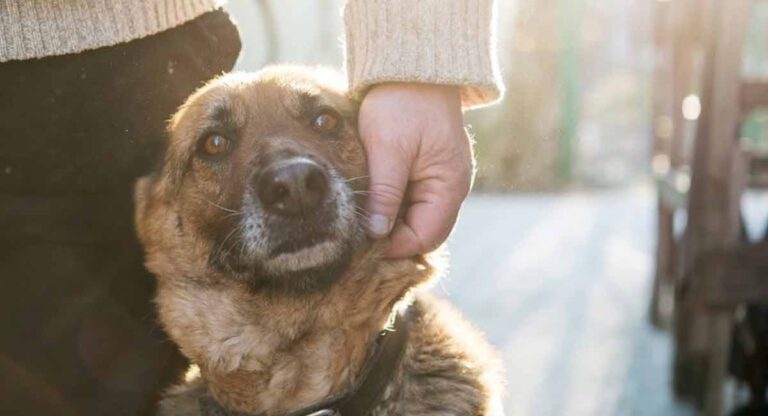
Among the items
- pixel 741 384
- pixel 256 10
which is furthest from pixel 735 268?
pixel 256 10

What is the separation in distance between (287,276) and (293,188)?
0.78ft

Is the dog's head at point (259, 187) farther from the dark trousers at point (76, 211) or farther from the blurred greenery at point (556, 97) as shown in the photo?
the blurred greenery at point (556, 97)

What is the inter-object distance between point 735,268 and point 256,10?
4558mm

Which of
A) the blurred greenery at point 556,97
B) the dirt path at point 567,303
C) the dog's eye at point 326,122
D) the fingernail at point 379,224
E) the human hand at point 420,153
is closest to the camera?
the human hand at point 420,153

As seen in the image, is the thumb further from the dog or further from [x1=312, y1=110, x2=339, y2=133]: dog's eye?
[x1=312, y1=110, x2=339, y2=133]: dog's eye

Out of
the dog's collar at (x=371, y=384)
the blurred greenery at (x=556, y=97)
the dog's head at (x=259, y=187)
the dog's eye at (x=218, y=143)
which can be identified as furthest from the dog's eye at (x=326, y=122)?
the blurred greenery at (x=556, y=97)

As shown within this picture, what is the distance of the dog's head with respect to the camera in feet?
7.48

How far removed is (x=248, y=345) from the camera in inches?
94.7

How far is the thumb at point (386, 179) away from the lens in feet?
6.85

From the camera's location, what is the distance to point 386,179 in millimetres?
2102

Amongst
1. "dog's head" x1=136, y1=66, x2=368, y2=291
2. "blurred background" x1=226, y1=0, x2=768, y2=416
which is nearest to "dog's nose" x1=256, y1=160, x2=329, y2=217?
"dog's head" x1=136, y1=66, x2=368, y2=291

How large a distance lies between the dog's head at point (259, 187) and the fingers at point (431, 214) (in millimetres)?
156

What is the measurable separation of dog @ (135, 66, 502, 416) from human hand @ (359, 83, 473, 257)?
157 mm

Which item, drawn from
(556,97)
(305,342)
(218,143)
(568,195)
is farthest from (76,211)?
(556,97)
